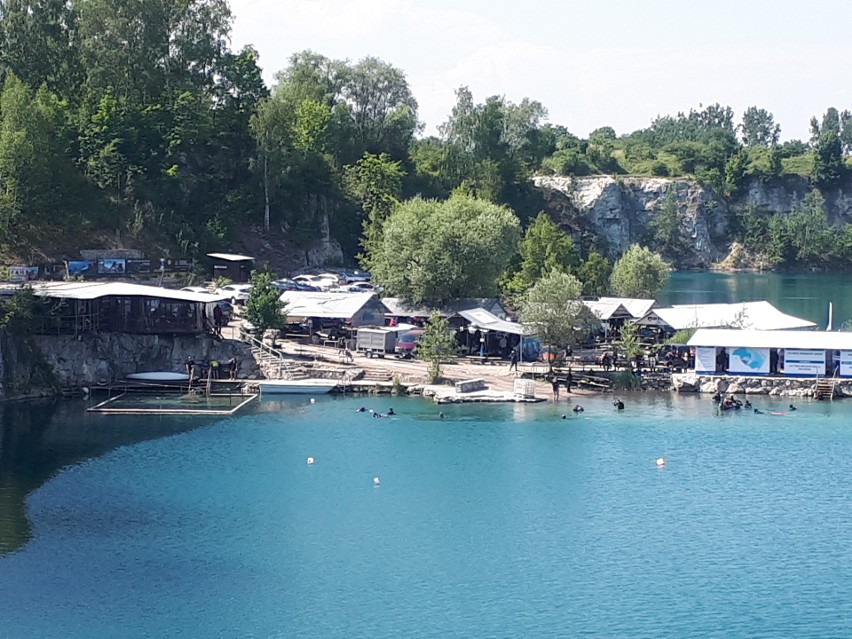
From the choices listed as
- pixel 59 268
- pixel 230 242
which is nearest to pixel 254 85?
pixel 230 242

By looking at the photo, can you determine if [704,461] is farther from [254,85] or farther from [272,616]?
[254,85]

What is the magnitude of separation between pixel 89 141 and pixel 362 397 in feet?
145

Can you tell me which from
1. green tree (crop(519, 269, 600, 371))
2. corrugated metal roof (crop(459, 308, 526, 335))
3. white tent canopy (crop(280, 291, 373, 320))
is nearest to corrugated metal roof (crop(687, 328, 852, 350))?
green tree (crop(519, 269, 600, 371))

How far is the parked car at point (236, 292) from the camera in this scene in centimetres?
8562

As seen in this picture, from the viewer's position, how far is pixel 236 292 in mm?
86125

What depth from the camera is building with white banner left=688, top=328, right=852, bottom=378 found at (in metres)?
70.7

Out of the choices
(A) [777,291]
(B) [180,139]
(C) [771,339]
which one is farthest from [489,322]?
(A) [777,291]

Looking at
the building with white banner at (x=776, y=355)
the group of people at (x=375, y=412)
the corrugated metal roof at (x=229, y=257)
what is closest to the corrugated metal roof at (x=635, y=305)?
the building with white banner at (x=776, y=355)

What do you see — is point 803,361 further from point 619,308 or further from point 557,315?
point 619,308

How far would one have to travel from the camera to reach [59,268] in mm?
85500

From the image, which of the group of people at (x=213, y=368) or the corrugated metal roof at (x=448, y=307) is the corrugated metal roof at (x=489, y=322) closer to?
the corrugated metal roof at (x=448, y=307)

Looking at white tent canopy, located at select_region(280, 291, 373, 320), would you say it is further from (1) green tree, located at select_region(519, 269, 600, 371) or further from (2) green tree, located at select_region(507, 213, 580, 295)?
(2) green tree, located at select_region(507, 213, 580, 295)

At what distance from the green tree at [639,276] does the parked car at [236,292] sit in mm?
34216

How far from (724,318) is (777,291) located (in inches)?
2641
